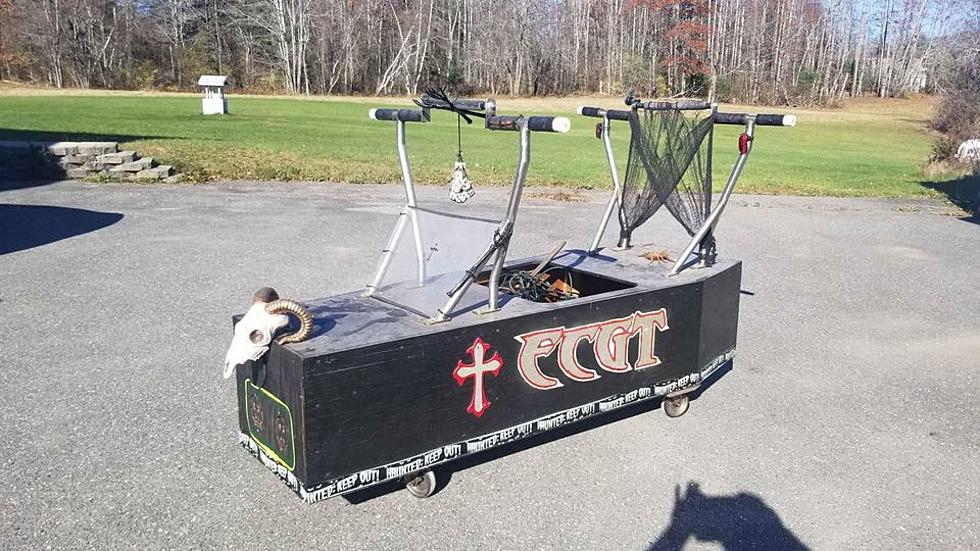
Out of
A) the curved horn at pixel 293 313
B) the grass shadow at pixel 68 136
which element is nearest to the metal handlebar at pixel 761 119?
the curved horn at pixel 293 313

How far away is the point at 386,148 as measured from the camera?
2266cm

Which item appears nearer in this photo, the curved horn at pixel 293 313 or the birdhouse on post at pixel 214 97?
the curved horn at pixel 293 313

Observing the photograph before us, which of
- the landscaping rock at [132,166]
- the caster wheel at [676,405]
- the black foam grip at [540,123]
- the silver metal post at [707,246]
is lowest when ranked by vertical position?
the caster wheel at [676,405]

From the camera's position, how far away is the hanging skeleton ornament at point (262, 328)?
3.25 metres

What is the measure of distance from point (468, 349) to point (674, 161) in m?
2.17

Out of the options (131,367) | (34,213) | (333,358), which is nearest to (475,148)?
(34,213)

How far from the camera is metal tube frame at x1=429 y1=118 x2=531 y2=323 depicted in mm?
3588

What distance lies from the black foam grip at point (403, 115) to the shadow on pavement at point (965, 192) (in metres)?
11.8

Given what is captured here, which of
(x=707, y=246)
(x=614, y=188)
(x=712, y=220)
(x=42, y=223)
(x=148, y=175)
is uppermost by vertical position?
(x=614, y=188)

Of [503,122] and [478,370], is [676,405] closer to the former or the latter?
[478,370]

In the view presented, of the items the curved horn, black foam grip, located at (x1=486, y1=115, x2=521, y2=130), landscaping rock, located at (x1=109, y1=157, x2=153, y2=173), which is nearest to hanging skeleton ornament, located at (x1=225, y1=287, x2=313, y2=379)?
the curved horn

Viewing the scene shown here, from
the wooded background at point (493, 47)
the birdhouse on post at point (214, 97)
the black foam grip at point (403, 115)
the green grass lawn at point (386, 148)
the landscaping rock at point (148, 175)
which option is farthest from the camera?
the wooded background at point (493, 47)

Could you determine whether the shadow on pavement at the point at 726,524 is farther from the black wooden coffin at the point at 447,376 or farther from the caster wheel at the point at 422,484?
the caster wheel at the point at 422,484

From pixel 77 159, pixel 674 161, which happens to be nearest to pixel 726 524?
pixel 674 161
